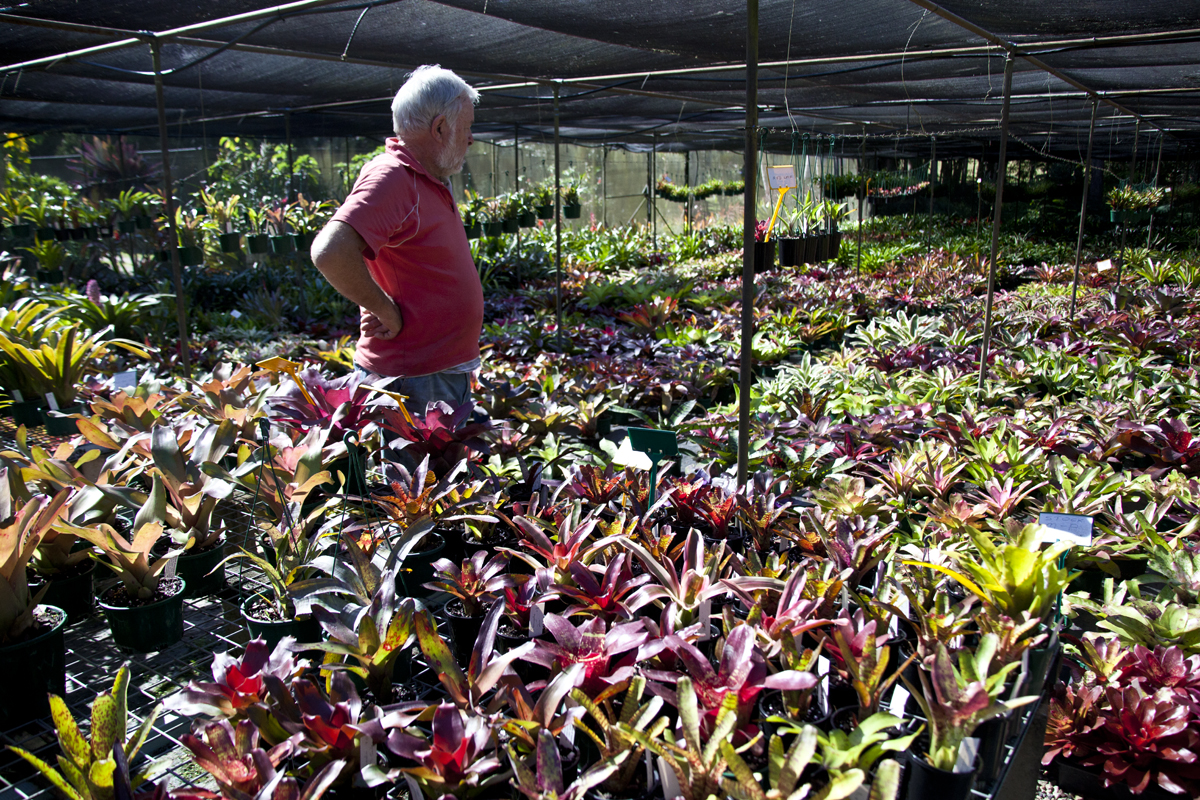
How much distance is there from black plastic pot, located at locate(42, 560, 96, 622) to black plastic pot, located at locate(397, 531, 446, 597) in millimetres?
773

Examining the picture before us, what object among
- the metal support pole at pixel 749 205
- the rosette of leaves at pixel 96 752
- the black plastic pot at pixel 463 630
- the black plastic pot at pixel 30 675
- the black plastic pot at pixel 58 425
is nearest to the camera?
the rosette of leaves at pixel 96 752

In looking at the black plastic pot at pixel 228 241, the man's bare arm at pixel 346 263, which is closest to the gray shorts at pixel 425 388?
the man's bare arm at pixel 346 263

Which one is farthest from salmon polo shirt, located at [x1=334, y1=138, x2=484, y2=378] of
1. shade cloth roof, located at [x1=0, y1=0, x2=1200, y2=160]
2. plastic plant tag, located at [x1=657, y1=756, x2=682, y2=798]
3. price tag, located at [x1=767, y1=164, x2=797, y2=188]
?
price tag, located at [x1=767, y1=164, x2=797, y2=188]

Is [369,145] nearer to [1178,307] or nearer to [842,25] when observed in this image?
[842,25]

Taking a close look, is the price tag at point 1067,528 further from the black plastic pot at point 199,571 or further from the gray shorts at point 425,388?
the black plastic pot at point 199,571

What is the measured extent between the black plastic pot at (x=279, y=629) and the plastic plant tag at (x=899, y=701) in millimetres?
1161

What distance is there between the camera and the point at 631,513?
1.95 metres

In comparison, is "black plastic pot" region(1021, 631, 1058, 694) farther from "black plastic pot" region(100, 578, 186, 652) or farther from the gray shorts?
"black plastic pot" region(100, 578, 186, 652)

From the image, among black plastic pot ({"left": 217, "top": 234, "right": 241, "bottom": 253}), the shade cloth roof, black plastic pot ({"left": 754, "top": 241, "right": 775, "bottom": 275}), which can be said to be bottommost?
black plastic pot ({"left": 217, "top": 234, "right": 241, "bottom": 253})

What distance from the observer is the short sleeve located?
6.63 ft

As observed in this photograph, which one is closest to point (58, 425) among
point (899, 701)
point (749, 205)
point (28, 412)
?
point (28, 412)

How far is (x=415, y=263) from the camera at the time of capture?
88.0 inches

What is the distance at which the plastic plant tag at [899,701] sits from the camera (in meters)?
1.34

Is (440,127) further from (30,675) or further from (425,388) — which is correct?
(30,675)
